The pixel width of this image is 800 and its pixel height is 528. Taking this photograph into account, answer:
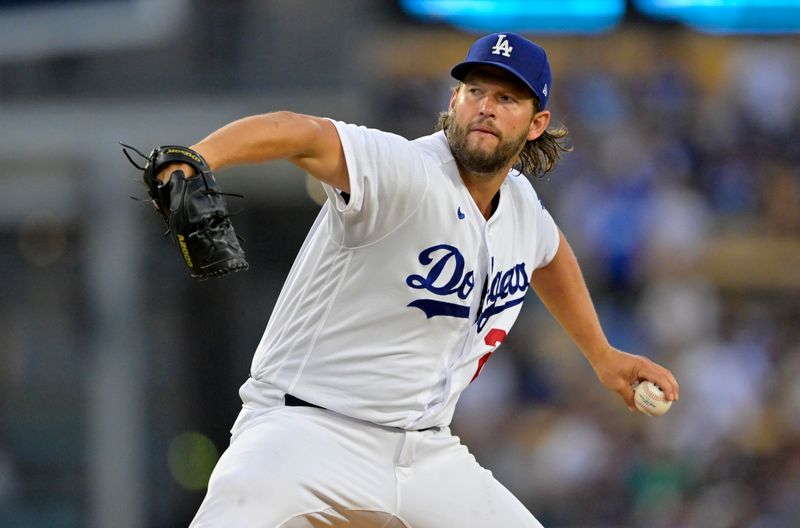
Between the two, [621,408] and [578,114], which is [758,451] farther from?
[578,114]

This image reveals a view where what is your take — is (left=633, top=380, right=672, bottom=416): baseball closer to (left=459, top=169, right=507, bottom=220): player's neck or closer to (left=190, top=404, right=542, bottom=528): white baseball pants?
(left=190, top=404, right=542, bottom=528): white baseball pants

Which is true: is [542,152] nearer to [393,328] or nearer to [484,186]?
[484,186]

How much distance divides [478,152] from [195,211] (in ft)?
4.32

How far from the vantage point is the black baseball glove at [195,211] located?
2785mm

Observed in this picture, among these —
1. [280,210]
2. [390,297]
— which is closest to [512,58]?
[390,297]

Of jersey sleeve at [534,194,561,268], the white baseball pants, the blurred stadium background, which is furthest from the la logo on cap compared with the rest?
the blurred stadium background

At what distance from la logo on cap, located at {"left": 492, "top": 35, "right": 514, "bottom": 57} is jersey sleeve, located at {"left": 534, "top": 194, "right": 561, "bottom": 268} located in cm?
65

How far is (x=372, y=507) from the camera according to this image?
12.3 ft

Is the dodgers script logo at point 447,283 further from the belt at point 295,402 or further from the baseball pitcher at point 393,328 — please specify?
the belt at point 295,402

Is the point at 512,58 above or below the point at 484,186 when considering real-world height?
above

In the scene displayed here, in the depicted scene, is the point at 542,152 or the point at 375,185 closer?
the point at 375,185

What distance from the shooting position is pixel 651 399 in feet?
14.1

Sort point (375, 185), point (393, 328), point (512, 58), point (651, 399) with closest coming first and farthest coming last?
point (375, 185) < point (393, 328) < point (512, 58) < point (651, 399)

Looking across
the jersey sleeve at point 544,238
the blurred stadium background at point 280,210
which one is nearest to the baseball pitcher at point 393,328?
the jersey sleeve at point 544,238
